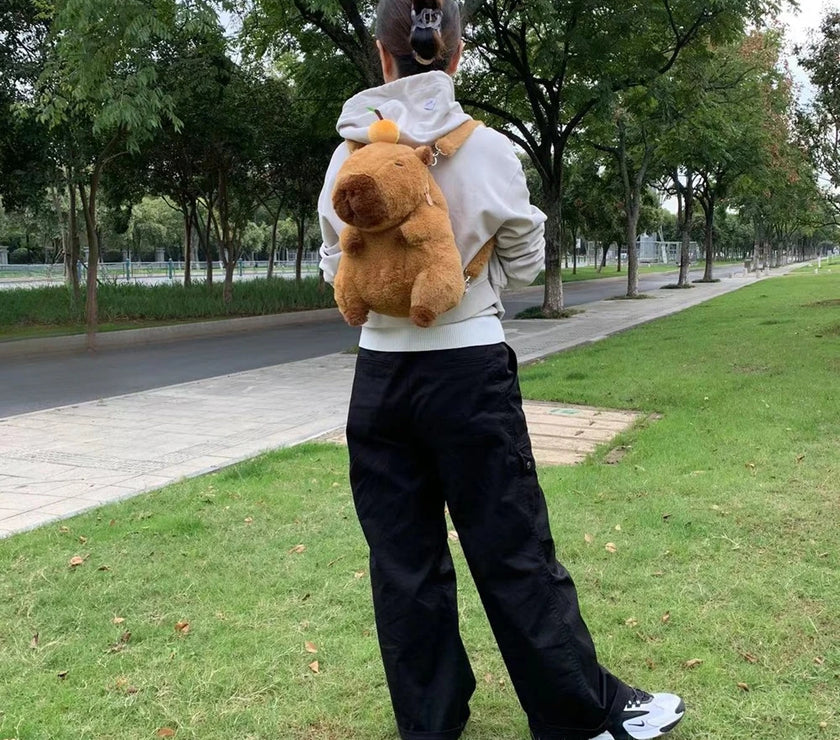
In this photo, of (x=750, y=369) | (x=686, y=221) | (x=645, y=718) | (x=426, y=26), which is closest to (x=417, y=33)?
(x=426, y=26)

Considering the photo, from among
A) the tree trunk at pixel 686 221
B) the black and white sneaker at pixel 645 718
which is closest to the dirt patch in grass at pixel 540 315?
the tree trunk at pixel 686 221

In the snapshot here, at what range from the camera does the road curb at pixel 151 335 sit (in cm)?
1317

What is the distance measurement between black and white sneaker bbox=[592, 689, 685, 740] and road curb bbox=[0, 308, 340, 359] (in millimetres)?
12526

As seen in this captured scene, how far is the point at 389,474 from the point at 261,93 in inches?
717

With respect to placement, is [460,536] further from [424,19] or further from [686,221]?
[686,221]

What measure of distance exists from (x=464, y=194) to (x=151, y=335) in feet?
46.2

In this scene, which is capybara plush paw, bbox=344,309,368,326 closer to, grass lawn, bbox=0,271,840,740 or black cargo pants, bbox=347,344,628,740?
black cargo pants, bbox=347,344,628,740

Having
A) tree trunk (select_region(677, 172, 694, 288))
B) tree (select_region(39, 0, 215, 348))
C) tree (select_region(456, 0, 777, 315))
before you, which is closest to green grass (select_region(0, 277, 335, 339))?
tree (select_region(39, 0, 215, 348))

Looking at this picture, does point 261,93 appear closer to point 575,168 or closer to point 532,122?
point 532,122

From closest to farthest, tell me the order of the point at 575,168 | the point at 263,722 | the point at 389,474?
1. the point at 389,474
2. the point at 263,722
3. the point at 575,168

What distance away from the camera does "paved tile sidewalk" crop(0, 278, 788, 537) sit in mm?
4945

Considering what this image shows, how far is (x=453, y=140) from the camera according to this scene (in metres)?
1.95

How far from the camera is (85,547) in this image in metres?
3.84

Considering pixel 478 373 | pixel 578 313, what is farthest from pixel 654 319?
pixel 478 373
